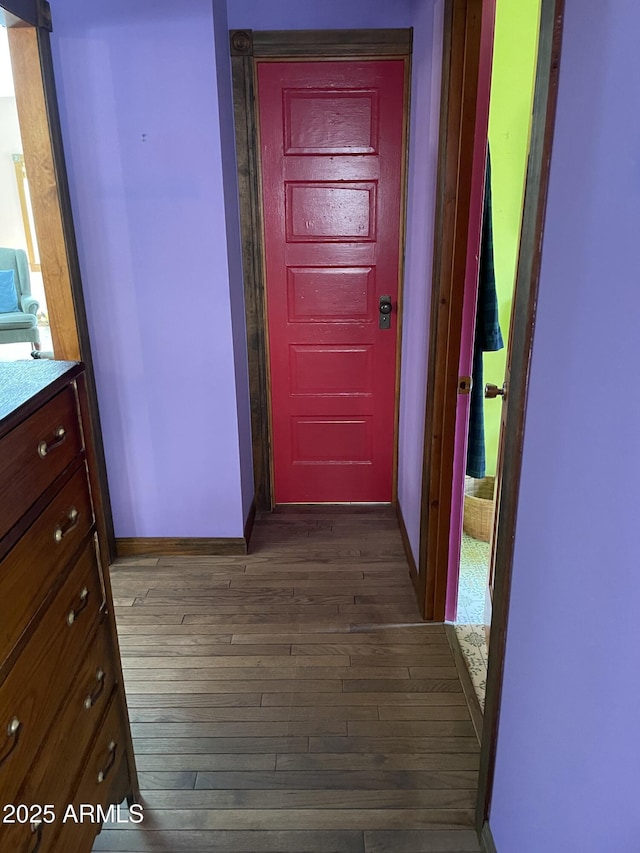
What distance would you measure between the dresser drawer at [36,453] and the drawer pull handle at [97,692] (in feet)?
1.73

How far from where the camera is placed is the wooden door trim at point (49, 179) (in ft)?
7.07

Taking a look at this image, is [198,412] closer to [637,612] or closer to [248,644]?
[248,644]

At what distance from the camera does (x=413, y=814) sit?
161 centimetres

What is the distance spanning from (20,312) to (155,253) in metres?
5.02

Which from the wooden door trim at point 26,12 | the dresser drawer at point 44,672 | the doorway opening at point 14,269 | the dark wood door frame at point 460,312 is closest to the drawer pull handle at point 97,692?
the dresser drawer at point 44,672

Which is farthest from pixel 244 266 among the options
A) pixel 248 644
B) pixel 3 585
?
pixel 3 585

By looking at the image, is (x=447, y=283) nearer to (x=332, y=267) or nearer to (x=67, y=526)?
(x=332, y=267)

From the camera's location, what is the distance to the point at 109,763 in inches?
58.4

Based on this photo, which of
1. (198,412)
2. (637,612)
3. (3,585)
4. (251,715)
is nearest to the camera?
(637,612)

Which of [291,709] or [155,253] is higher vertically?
[155,253]

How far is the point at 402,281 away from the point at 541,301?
6.20 feet

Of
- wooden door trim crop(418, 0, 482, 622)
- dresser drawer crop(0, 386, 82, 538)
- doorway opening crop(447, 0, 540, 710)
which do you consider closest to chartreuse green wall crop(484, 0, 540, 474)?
doorway opening crop(447, 0, 540, 710)

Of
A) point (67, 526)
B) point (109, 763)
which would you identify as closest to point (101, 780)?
point (109, 763)

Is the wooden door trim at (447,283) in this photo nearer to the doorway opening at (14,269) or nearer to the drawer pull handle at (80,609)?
the drawer pull handle at (80,609)
